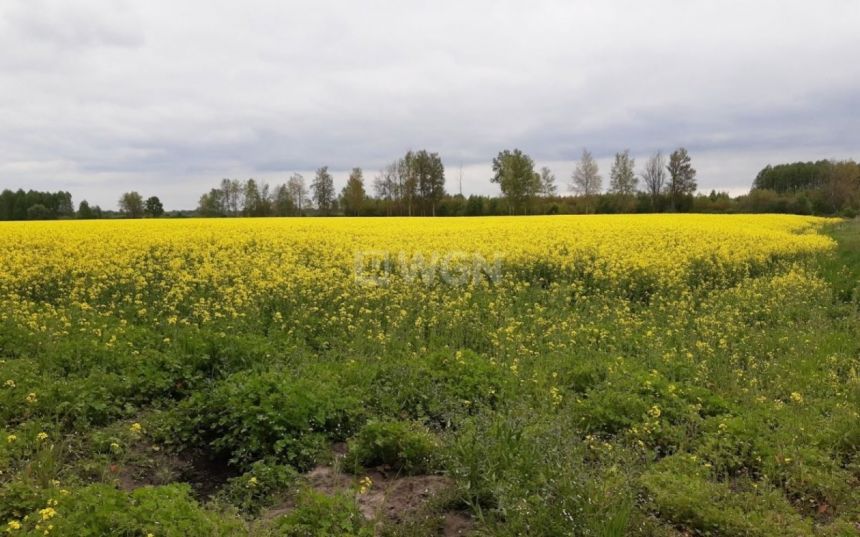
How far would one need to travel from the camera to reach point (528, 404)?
237 inches

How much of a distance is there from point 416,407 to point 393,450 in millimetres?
1075

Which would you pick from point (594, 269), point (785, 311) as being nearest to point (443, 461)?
point (785, 311)

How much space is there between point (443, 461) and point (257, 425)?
5.47 feet

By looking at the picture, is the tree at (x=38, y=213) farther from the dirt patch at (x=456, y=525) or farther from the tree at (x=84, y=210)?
the dirt patch at (x=456, y=525)

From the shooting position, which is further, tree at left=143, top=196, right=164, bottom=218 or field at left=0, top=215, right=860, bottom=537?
tree at left=143, top=196, right=164, bottom=218

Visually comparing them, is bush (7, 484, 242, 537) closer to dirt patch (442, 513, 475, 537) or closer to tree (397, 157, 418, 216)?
dirt patch (442, 513, 475, 537)

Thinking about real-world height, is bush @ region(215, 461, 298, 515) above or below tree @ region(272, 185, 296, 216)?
below

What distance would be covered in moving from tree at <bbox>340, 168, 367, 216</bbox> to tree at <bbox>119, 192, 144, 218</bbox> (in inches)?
857

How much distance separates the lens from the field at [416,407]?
4.02 metres

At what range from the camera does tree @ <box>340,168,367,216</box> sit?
6588 cm

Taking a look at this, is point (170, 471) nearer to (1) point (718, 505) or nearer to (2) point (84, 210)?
(1) point (718, 505)

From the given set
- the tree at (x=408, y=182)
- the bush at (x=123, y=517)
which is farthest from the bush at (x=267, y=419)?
the tree at (x=408, y=182)

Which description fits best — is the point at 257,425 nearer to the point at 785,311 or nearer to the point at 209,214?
the point at 785,311

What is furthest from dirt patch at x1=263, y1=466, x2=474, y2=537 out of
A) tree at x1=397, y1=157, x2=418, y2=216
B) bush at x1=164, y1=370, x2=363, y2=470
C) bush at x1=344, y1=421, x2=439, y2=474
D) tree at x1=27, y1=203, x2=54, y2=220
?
tree at x1=397, y1=157, x2=418, y2=216
